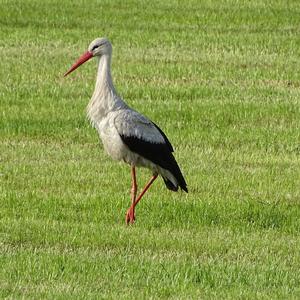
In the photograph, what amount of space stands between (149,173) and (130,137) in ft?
7.63

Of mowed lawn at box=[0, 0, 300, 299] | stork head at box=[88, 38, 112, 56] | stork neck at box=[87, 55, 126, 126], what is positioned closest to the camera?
mowed lawn at box=[0, 0, 300, 299]

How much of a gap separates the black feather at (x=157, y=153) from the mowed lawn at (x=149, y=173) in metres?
0.26

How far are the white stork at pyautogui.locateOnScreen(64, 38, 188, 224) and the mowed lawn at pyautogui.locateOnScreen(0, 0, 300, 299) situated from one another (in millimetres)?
293

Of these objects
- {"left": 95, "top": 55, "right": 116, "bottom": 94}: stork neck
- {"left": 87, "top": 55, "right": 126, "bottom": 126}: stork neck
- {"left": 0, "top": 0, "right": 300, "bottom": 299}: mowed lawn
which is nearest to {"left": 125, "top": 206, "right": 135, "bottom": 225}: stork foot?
{"left": 0, "top": 0, "right": 300, "bottom": 299}: mowed lawn

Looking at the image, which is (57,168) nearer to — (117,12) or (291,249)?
(291,249)

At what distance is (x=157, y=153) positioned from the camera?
11430 mm

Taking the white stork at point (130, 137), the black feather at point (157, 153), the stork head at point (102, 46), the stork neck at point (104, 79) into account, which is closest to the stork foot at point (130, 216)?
the white stork at point (130, 137)

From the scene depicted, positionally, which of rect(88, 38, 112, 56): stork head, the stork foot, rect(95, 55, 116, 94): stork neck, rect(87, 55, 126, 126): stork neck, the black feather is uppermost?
rect(88, 38, 112, 56): stork head

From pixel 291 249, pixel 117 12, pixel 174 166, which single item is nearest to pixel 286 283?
pixel 291 249

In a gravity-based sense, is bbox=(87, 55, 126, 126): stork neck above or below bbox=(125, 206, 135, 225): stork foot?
above

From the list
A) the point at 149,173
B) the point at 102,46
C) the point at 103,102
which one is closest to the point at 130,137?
the point at 103,102

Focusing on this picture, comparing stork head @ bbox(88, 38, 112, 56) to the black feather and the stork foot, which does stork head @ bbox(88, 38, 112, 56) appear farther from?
the stork foot

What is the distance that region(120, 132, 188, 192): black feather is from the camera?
1131 cm

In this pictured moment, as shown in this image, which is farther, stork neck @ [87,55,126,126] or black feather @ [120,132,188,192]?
stork neck @ [87,55,126,126]
